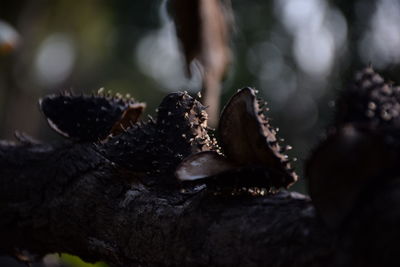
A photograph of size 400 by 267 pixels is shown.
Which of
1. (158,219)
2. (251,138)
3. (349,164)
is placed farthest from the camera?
(158,219)

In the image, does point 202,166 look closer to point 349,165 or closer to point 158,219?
point 158,219

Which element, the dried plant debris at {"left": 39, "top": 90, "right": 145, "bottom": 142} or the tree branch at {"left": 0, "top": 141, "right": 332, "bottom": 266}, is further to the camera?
the dried plant debris at {"left": 39, "top": 90, "right": 145, "bottom": 142}

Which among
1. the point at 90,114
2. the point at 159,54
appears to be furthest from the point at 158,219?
the point at 159,54

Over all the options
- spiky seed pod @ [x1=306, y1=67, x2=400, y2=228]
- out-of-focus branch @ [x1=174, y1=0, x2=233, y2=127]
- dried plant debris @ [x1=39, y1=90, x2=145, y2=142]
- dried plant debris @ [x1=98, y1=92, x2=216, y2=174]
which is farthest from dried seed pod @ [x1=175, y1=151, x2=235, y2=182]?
out-of-focus branch @ [x1=174, y1=0, x2=233, y2=127]

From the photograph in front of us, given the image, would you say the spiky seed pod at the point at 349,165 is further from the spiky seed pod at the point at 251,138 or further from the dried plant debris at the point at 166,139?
the dried plant debris at the point at 166,139

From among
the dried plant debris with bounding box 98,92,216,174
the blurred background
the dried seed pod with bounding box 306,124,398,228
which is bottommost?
the dried seed pod with bounding box 306,124,398,228

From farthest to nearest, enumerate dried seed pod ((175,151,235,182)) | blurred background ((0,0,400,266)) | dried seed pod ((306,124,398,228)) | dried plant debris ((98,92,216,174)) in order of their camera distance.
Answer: blurred background ((0,0,400,266))
dried plant debris ((98,92,216,174))
dried seed pod ((175,151,235,182))
dried seed pod ((306,124,398,228))

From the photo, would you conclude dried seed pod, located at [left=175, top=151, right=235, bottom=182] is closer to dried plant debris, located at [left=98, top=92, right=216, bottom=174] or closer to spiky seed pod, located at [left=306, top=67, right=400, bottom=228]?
dried plant debris, located at [left=98, top=92, right=216, bottom=174]
